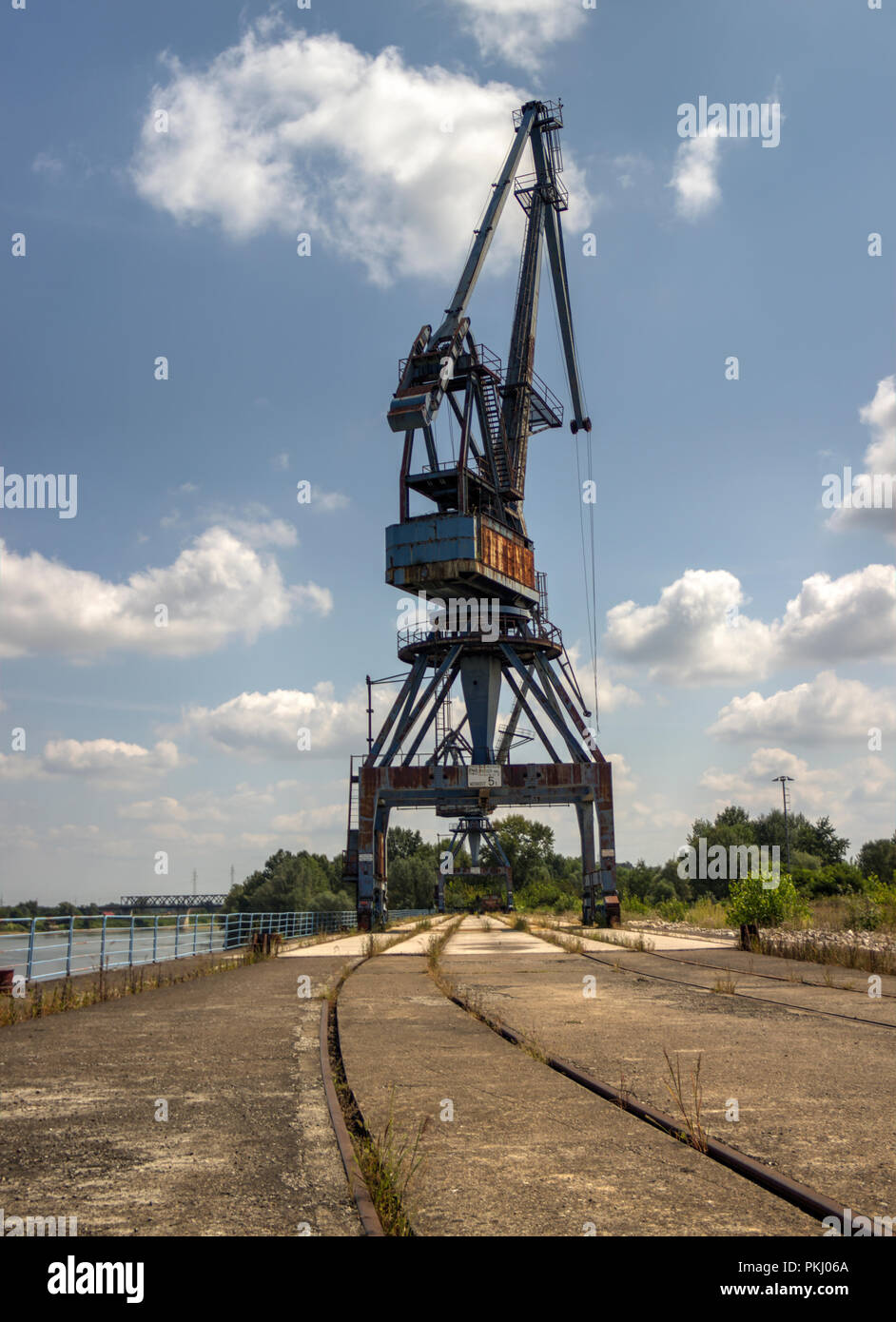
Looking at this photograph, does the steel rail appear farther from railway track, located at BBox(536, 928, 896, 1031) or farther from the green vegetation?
the green vegetation

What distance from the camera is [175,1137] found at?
226 inches

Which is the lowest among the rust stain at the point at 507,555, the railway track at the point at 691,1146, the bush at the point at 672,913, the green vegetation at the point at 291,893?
the green vegetation at the point at 291,893

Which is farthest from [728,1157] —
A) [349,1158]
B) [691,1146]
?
[349,1158]

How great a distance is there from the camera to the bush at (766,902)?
99.2ft

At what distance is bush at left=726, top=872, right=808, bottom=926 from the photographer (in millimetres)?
30250

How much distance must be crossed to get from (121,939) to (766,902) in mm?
20952

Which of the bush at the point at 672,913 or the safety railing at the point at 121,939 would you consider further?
the bush at the point at 672,913

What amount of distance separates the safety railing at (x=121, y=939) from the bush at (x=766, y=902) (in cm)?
1574

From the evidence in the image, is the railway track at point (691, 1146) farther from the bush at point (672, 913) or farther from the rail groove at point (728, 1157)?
the bush at point (672, 913)

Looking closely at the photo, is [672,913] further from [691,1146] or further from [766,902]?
[691,1146]

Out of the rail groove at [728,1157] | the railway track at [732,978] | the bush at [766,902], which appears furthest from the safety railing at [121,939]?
the bush at [766,902]

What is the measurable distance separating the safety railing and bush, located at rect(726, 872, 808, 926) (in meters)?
15.7
